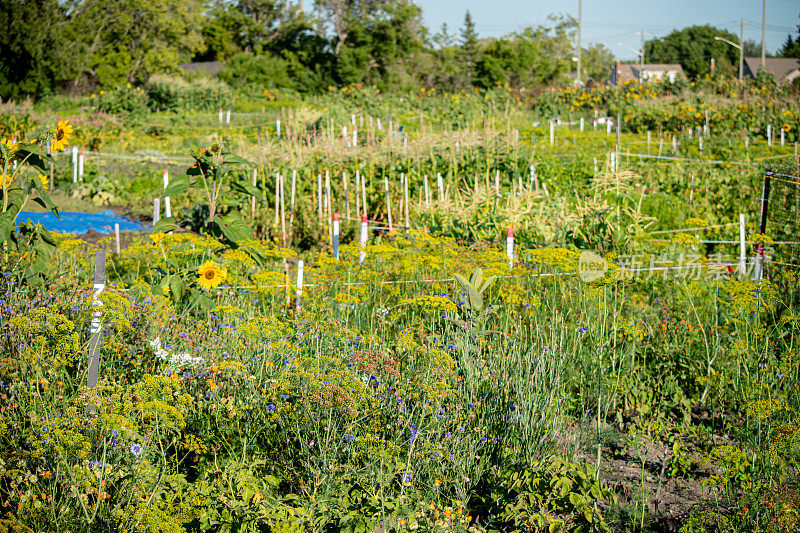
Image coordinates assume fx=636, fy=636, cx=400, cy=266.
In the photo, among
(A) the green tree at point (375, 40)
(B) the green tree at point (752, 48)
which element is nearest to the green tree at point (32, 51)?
(A) the green tree at point (375, 40)

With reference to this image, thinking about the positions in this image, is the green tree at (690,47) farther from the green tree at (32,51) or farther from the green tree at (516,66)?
the green tree at (32,51)

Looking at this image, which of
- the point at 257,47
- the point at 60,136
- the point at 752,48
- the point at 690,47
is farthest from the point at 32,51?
the point at 752,48

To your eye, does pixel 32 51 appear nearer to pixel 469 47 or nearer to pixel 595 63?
pixel 469 47

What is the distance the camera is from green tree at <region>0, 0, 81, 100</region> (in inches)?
1077

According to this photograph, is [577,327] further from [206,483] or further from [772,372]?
[206,483]

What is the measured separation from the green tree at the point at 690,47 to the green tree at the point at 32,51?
75.9 meters

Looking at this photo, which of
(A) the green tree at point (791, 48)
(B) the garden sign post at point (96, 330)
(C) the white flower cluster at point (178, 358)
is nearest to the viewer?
(B) the garden sign post at point (96, 330)

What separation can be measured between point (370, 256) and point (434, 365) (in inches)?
85.1

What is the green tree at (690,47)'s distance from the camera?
84.4 m

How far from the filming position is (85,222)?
9.76 m

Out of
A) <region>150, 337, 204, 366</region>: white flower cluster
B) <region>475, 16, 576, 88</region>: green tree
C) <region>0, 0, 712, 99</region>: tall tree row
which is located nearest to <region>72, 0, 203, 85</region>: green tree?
<region>0, 0, 712, 99</region>: tall tree row

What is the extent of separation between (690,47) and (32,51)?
285ft

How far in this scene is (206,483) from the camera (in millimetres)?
2705

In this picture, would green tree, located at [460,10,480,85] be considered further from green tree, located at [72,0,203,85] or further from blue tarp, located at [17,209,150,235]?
blue tarp, located at [17,209,150,235]
